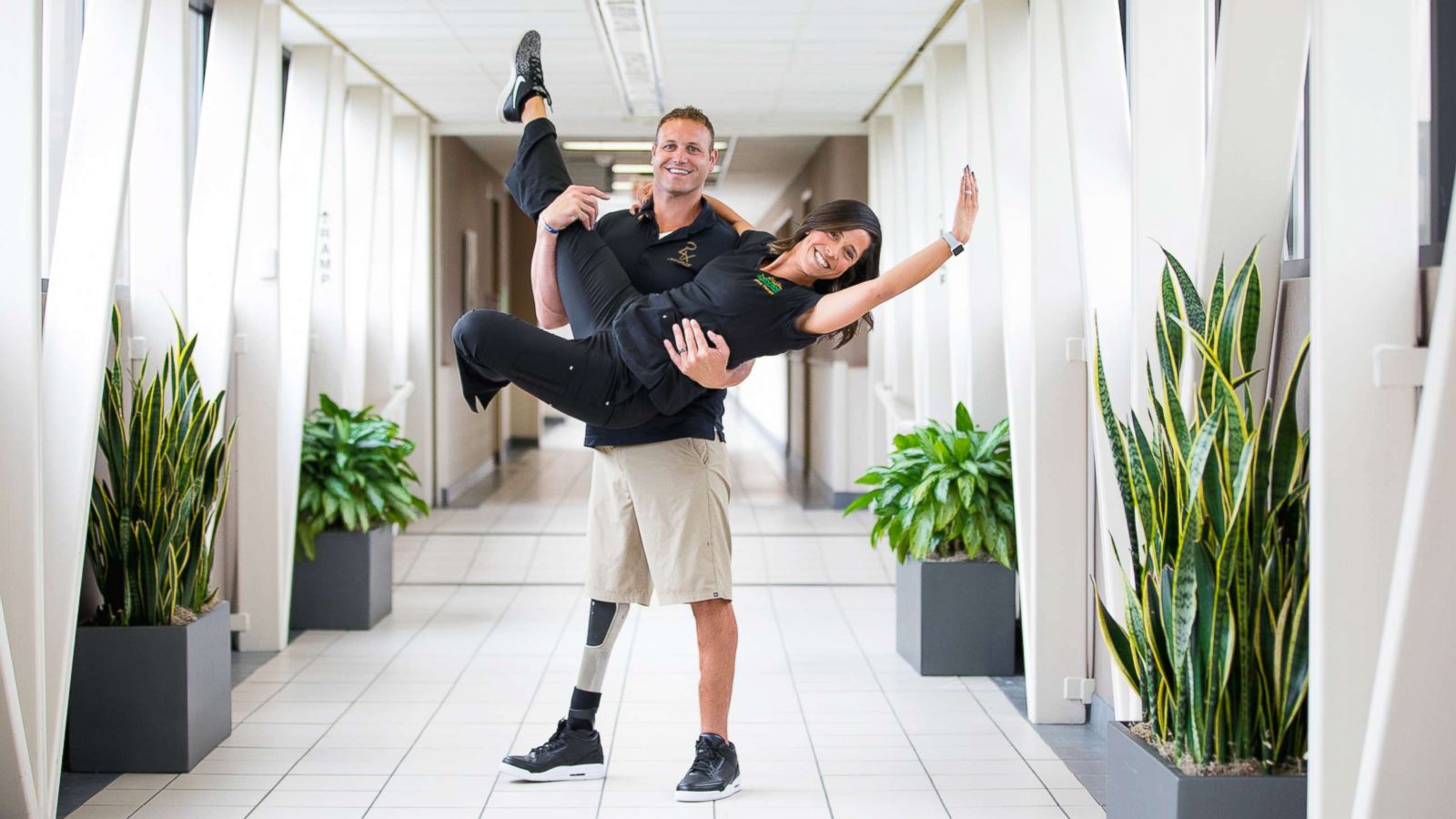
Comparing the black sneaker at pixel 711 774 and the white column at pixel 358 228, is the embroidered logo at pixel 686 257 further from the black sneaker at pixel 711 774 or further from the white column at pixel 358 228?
the white column at pixel 358 228

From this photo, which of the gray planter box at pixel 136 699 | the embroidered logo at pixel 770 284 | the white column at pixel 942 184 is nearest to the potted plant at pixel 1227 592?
the embroidered logo at pixel 770 284

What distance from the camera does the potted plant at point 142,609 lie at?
3.64m

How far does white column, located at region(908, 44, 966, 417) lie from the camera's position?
6066mm

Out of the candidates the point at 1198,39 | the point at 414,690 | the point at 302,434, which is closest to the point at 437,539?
the point at 302,434

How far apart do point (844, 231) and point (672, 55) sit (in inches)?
152

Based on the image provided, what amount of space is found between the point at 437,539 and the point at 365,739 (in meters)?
3.78

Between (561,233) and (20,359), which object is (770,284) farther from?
(20,359)

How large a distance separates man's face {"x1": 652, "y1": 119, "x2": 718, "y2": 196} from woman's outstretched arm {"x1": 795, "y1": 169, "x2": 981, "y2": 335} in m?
0.49

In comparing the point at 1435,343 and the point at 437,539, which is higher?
the point at 1435,343

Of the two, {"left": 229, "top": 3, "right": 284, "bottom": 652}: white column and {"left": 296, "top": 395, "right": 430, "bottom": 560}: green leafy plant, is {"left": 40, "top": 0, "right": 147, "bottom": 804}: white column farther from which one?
{"left": 296, "top": 395, "right": 430, "bottom": 560}: green leafy plant

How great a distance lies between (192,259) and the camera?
15.7 ft

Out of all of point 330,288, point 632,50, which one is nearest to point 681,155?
point 632,50

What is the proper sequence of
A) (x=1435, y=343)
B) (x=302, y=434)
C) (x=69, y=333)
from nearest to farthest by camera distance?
(x=1435, y=343) < (x=69, y=333) < (x=302, y=434)

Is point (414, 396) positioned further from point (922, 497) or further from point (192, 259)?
point (922, 497)
